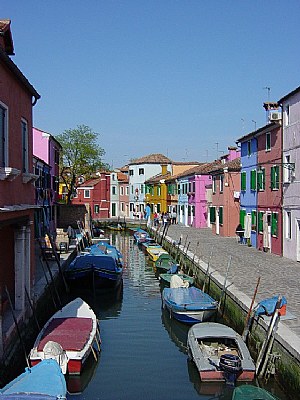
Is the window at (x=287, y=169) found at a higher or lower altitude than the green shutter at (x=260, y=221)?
higher

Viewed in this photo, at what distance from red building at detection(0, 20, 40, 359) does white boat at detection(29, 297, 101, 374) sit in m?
0.85

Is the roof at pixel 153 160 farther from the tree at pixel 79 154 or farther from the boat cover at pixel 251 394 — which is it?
the boat cover at pixel 251 394

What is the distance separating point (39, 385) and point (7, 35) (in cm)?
894

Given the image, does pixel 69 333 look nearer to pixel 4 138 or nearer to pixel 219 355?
pixel 219 355

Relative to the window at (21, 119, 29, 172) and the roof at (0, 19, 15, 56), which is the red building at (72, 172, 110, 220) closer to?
the window at (21, 119, 29, 172)

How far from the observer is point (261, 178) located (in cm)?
2895

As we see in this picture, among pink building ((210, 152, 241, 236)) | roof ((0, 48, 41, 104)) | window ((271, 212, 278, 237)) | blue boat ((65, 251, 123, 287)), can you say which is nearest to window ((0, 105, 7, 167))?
roof ((0, 48, 41, 104))

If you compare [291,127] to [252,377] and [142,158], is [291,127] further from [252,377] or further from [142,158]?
[142,158]

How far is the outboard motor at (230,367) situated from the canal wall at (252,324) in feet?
2.52

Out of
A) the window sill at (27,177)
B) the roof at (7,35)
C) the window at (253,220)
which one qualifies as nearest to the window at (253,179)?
the window at (253,220)

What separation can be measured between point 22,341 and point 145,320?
21.4 feet

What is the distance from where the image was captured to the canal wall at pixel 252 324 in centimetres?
1106

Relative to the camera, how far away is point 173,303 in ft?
58.1

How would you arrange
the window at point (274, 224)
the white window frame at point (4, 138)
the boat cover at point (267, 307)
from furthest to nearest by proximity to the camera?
1. the window at point (274, 224)
2. the boat cover at point (267, 307)
3. the white window frame at point (4, 138)
